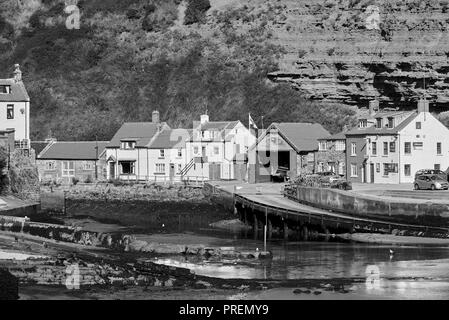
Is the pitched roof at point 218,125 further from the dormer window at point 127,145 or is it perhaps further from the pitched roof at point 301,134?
the dormer window at point 127,145

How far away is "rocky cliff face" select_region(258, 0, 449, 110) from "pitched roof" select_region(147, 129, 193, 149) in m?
19.2

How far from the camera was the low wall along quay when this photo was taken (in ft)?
179

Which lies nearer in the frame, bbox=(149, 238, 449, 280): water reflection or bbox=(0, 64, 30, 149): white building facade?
bbox=(149, 238, 449, 280): water reflection

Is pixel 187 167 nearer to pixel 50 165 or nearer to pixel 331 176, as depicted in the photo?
pixel 50 165

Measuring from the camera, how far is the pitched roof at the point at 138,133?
97938mm

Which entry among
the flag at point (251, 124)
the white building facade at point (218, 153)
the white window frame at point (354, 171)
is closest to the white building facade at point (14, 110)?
the white building facade at point (218, 153)

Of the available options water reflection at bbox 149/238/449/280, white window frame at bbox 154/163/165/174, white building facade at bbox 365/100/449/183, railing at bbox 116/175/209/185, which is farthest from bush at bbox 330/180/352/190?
white window frame at bbox 154/163/165/174

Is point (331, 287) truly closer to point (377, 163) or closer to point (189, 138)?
point (377, 163)

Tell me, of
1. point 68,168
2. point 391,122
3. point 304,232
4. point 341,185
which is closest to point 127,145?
point 68,168

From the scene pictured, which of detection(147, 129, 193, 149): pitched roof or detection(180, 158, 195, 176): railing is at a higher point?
detection(147, 129, 193, 149): pitched roof

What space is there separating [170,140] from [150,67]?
36.6 metres

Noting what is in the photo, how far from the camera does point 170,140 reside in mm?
96812

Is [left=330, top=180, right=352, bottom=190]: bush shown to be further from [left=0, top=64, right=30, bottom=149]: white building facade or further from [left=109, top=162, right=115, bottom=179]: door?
[left=109, top=162, right=115, bottom=179]: door

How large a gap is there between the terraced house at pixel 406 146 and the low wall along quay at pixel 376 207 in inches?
479
